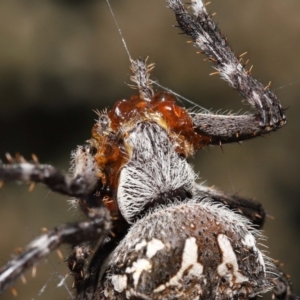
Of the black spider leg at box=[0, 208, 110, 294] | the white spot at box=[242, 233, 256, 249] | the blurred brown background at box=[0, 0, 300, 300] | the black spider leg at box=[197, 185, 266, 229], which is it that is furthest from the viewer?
the blurred brown background at box=[0, 0, 300, 300]

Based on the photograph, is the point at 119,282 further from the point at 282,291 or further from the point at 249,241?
the point at 282,291

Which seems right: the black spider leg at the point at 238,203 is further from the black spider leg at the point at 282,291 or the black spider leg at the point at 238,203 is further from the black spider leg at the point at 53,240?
the black spider leg at the point at 53,240

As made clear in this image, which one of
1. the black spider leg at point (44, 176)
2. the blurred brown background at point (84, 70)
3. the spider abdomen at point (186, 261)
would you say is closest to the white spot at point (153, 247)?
the spider abdomen at point (186, 261)

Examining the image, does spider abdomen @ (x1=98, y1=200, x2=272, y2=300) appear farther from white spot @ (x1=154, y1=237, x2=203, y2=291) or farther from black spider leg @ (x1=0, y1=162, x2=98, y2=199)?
black spider leg @ (x1=0, y1=162, x2=98, y2=199)

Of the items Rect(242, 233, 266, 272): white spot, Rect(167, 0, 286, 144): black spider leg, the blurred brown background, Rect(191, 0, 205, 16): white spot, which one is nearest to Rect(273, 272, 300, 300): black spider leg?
Rect(242, 233, 266, 272): white spot

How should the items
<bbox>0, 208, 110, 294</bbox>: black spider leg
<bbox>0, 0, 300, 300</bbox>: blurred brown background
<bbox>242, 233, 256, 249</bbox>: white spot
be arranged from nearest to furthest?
<bbox>0, 208, 110, 294</bbox>: black spider leg, <bbox>242, 233, 256, 249</bbox>: white spot, <bbox>0, 0, 300, 300</bbox>: blurred brown background

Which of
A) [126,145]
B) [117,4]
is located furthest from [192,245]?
[117,4]

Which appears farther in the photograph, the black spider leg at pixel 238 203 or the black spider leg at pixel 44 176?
the black spider leg at pixel 238 203
